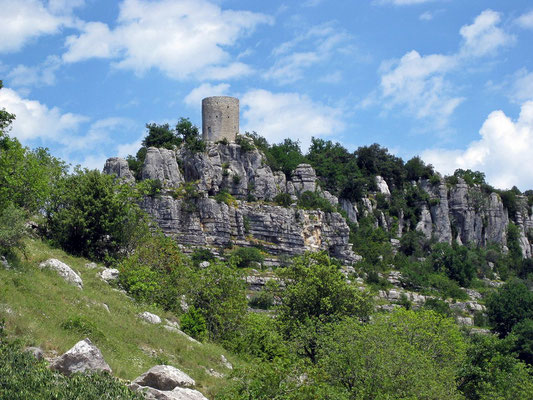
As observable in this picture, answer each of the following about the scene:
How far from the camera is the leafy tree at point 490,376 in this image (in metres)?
33.5

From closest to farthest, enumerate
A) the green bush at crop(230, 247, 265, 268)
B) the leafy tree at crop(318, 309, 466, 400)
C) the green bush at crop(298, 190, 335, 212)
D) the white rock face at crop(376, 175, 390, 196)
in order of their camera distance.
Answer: the leafy tree at crop(318, 309, 466, 400) < the green bush at crop(230, 247, 265, 268) < the green bush at crop(298, 190, 335, 212) < the white rock face at crop(376, 175, 390, 196)

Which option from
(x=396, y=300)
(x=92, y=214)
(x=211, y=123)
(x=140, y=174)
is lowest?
(x=396, y=300)

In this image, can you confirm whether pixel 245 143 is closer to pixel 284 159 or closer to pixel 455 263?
pixel 284 159

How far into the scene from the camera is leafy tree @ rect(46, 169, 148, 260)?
33.3m

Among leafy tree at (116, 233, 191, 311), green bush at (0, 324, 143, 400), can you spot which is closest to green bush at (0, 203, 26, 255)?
leafy tree at (116, 233, 191, 311)

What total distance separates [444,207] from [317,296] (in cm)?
6851

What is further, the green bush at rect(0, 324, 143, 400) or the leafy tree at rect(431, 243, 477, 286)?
the leafy tree at rect(431, 243, 477, 286)

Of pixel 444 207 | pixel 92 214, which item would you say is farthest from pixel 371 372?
pixel 444 207

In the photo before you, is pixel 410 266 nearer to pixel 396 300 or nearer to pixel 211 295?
pixel 396 300

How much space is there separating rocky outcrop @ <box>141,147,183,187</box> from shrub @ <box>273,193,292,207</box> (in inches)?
465

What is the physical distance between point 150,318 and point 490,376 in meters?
19.1

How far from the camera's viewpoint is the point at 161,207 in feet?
220

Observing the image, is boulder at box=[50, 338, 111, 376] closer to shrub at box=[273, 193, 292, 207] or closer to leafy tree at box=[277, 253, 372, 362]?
leafy tree at box=[277, 253, 372, 362]

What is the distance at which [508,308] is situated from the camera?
68.4m
